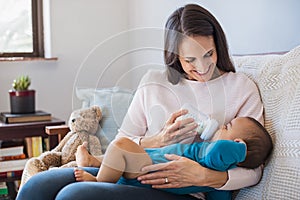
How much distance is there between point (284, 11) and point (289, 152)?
28.5 inches

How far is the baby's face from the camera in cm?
146

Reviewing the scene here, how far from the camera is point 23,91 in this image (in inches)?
111

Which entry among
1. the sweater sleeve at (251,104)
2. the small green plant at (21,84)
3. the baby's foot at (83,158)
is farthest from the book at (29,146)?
Answer: the sweater sleeve at (251,104)

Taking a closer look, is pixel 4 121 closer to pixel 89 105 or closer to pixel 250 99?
pixel 89 105

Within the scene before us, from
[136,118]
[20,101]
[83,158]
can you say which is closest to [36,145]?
[20,101]

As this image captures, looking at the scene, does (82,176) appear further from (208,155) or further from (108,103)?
(208,155)

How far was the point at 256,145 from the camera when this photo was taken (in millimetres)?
1425

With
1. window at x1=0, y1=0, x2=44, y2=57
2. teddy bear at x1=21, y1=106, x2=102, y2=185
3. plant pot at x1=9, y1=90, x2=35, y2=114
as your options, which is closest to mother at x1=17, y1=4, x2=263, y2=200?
teddy bear at x1=21, y1=106, x2=102, y2=185

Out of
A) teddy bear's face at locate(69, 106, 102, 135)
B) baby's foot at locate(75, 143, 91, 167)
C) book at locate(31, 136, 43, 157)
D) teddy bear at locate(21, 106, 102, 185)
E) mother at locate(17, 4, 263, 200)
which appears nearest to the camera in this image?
mother at locate(17, 4, 263, 200)

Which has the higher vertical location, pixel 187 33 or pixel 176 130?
pixel 187 33

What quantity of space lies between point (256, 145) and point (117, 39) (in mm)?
531

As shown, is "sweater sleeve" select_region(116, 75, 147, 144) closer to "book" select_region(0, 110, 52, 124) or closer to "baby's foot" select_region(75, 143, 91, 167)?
"baby's foot" select_region(75, 143, 91, 167)

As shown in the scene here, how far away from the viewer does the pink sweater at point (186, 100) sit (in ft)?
5.09

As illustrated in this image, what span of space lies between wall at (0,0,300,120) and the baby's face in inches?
11.5
